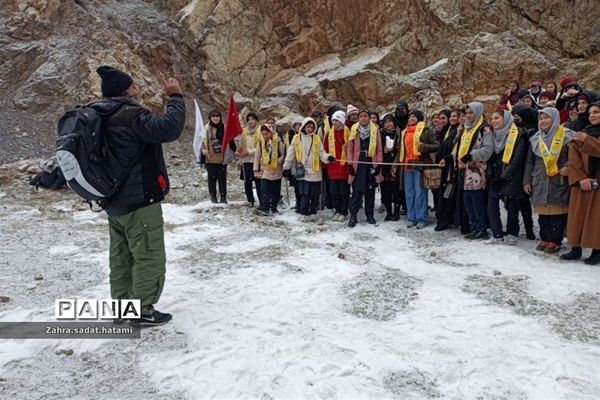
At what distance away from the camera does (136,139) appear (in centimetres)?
359

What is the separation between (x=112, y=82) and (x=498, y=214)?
5628 millimetres

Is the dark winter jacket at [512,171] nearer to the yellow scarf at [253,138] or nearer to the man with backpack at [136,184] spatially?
the man with backpack at [136,184]

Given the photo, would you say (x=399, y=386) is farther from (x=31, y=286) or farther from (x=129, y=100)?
(x=31, y=286)

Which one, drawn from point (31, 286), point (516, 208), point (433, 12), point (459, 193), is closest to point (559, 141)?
point (516, 208)

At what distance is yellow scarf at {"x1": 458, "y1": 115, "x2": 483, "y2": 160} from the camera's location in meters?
6.89

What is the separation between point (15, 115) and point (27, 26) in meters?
4.29

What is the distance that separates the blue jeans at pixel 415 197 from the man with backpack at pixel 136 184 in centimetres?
515

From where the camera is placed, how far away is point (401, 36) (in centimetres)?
1764

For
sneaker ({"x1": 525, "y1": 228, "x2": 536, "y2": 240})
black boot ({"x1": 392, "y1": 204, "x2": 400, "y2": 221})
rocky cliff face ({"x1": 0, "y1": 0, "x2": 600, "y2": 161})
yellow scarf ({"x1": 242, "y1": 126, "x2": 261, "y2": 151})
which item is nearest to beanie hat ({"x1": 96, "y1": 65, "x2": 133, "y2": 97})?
black boot ({"x1": 392, "y1": 204, "x2": 400, "y2": 221})

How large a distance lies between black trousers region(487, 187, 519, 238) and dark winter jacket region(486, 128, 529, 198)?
0.47 ft

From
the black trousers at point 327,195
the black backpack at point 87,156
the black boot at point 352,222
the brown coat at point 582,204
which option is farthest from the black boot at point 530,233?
the black backpack at point 87,156

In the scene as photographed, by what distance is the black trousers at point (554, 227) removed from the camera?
19.8ft

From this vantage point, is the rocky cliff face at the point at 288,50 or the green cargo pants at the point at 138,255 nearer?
the green cargo pants at the point at 138,255

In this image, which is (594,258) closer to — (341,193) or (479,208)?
(479,208)
